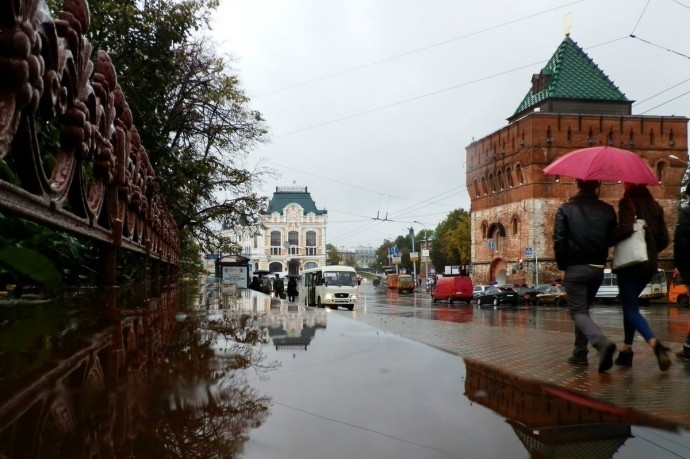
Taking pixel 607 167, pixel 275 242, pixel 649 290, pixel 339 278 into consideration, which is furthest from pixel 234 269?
pixel 275 242

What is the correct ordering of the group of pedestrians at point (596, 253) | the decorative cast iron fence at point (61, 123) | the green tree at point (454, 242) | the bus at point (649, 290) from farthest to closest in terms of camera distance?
the green tree at point (454, 242)
the bus at point (649, 290)
the group of pedestrians at point (596, 253)
the decorative cast iron fence at point (61, 123)

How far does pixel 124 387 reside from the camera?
1.76 m

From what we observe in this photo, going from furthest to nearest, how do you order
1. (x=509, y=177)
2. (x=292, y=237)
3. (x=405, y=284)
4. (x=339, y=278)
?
1. (x=292, y=237)
2. (x=405, y=284)
3. (x=509, y=177)
4. (x=339, y=278)

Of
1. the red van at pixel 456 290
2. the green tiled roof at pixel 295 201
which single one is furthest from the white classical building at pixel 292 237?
the red van at pixel 456 290

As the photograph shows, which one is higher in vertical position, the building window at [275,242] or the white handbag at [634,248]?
the building window at [275,242]

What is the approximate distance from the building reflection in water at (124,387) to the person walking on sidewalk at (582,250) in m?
2.04

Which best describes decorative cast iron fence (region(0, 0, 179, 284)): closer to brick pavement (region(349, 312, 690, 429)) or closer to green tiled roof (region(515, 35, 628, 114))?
brick pavement (region(349, 312, 690, 429))

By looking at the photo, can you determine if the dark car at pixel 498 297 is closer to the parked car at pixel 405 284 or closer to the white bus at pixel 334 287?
the white bus at pixel 334 287

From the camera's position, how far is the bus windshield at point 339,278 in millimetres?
29781

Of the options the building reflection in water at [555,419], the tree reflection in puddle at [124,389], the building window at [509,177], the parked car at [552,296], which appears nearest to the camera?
the tree reflection in puddle at [124,389]

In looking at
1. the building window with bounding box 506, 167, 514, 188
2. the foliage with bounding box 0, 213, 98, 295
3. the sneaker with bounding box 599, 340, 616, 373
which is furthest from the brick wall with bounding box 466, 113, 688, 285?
the sneaker with bounding box 599, 340, 616, 373

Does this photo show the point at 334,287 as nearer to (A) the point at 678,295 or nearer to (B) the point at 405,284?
(A) the point at 678,295

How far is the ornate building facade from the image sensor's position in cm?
4288

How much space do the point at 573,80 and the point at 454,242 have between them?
29.6 metres
